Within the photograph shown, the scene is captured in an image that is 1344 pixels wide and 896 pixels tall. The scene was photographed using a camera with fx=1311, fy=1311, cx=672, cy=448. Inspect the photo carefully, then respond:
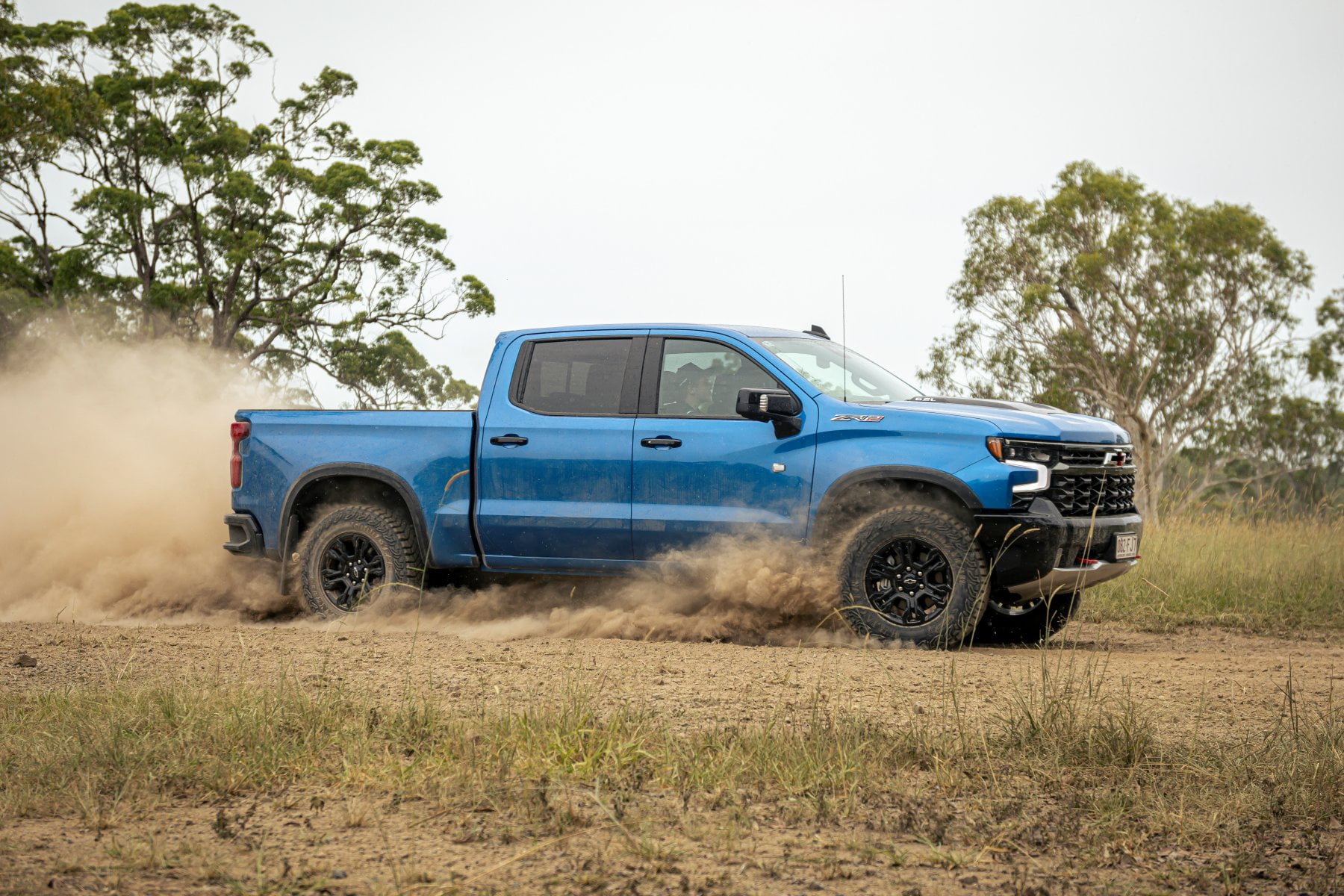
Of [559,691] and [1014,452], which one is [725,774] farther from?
[1014,452]

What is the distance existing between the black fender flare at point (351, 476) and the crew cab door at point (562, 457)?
47 cm

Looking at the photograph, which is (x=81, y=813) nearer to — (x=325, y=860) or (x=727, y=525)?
(x=325, y=860)

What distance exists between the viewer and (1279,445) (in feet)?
122

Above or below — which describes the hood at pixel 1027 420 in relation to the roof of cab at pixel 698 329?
below

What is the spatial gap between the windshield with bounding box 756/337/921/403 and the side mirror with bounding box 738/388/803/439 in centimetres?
31

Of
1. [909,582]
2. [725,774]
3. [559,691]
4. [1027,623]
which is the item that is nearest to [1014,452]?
[909,582]

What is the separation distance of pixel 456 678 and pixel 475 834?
8.23 feet

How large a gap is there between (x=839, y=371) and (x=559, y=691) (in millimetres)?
3333

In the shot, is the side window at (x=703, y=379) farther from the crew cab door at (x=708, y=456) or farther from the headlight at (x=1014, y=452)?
the headlight at (x=1014, y=452)

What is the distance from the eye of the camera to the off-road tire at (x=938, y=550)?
7316 millimetres

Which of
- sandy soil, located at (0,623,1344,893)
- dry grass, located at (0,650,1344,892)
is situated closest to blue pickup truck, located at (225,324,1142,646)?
sandy soil, located at (0,623,1344,893)

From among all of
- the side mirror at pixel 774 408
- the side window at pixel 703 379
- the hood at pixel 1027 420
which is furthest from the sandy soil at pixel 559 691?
the side window at pixel 703 379

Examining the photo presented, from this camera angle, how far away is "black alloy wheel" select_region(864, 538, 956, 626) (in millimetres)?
7488

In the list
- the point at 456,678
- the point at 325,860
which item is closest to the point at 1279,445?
the point at 456,678
